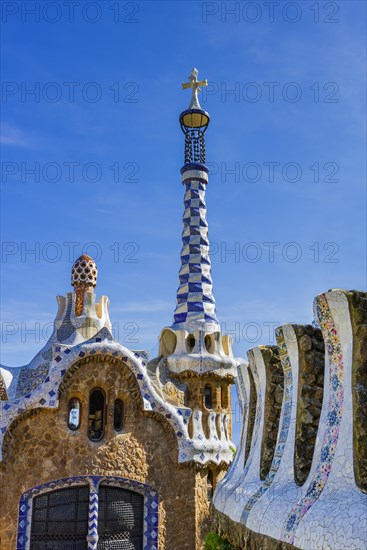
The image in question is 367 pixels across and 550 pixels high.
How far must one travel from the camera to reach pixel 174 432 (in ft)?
37.8

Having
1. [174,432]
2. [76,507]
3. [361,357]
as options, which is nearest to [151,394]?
[174,432]

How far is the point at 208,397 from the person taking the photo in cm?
1374

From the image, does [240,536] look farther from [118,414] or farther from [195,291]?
[195,291]

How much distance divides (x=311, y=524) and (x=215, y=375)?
9.45 metres

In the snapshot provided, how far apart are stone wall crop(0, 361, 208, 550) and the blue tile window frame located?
0.09m

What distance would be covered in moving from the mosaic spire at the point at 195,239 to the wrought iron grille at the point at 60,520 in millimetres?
4769

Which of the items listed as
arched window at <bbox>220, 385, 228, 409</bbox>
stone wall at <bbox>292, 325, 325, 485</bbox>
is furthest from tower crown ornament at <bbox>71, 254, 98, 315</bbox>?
stone wall at <bbox>292, 325, 325, 485</bbox>

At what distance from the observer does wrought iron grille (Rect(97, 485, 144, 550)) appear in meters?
10.8

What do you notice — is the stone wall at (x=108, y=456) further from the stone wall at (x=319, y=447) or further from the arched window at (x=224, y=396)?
the stone wall at (x=319, y=447)

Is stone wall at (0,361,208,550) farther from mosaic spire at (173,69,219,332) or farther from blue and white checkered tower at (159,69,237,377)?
mosaic spire at (173,69,219,332)

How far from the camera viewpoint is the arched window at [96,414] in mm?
11172

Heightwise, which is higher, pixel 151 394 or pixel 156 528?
pixel 151 394

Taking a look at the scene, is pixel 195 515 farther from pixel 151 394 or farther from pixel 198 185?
pixel 198 185

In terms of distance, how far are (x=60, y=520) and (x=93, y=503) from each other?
631 millimetres
